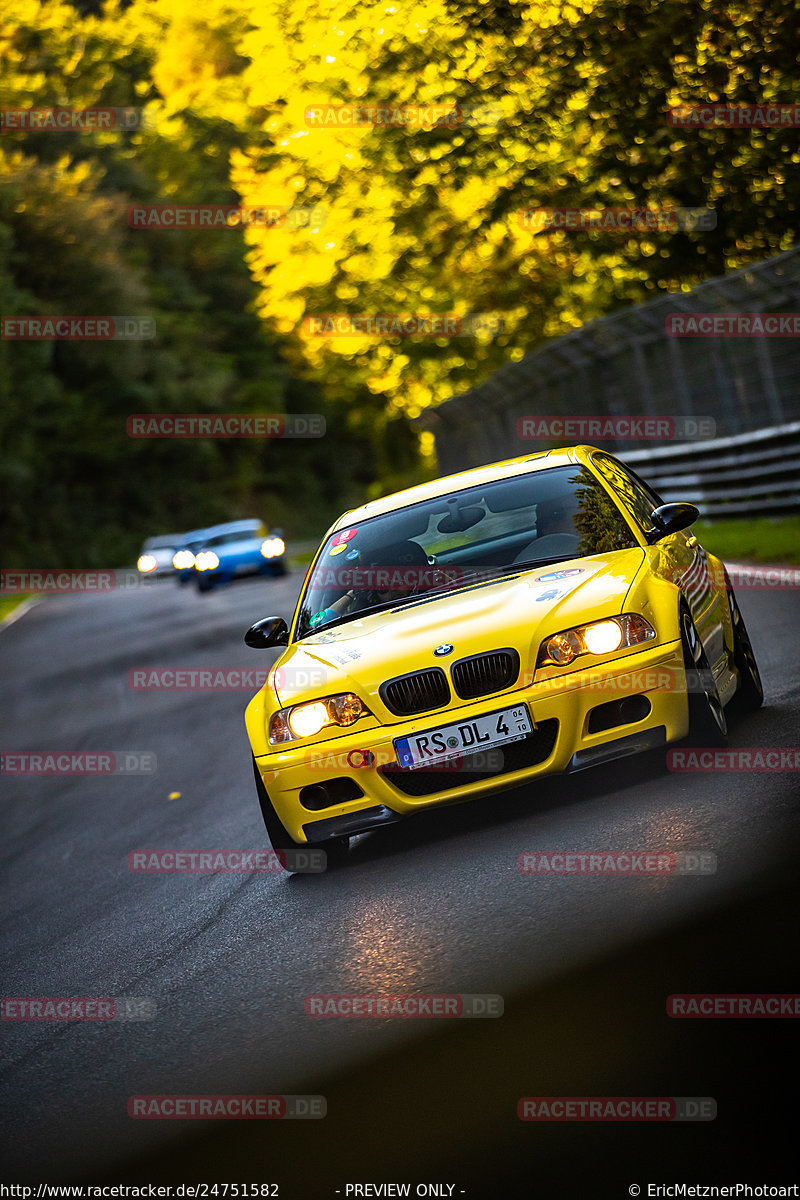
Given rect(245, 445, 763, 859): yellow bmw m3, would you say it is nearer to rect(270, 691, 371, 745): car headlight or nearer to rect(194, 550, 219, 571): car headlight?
rect(270, 691, 371, 745): car headlight

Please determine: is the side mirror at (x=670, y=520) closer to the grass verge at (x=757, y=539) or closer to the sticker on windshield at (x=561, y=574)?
the sticker on windshield at (x=561, y=574)

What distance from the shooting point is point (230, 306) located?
7556 centimetres

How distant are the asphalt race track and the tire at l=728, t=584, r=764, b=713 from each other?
0.09 m

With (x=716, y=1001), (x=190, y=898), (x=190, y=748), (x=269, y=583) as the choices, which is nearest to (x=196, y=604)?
(x=269, y=583)

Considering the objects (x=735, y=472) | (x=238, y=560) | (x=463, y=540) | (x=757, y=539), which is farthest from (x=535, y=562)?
(x=238, y=560)

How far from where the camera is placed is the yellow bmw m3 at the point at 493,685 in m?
6.07

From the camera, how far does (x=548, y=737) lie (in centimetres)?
605

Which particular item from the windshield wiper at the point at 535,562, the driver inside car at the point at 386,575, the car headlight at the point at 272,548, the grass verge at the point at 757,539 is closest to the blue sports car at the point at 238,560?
the car headlight at the point at 272,548

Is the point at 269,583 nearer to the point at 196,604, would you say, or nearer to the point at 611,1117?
the point at 196,604

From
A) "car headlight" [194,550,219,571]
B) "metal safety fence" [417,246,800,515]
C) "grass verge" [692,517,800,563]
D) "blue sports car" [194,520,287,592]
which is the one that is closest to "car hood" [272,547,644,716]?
"grass verge" [692,517,800,563]

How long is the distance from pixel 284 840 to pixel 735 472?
13.7 metres

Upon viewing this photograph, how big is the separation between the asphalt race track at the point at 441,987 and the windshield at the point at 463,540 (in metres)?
1.02

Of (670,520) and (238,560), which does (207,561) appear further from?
(670,520)

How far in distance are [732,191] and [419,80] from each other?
4.53 metres
